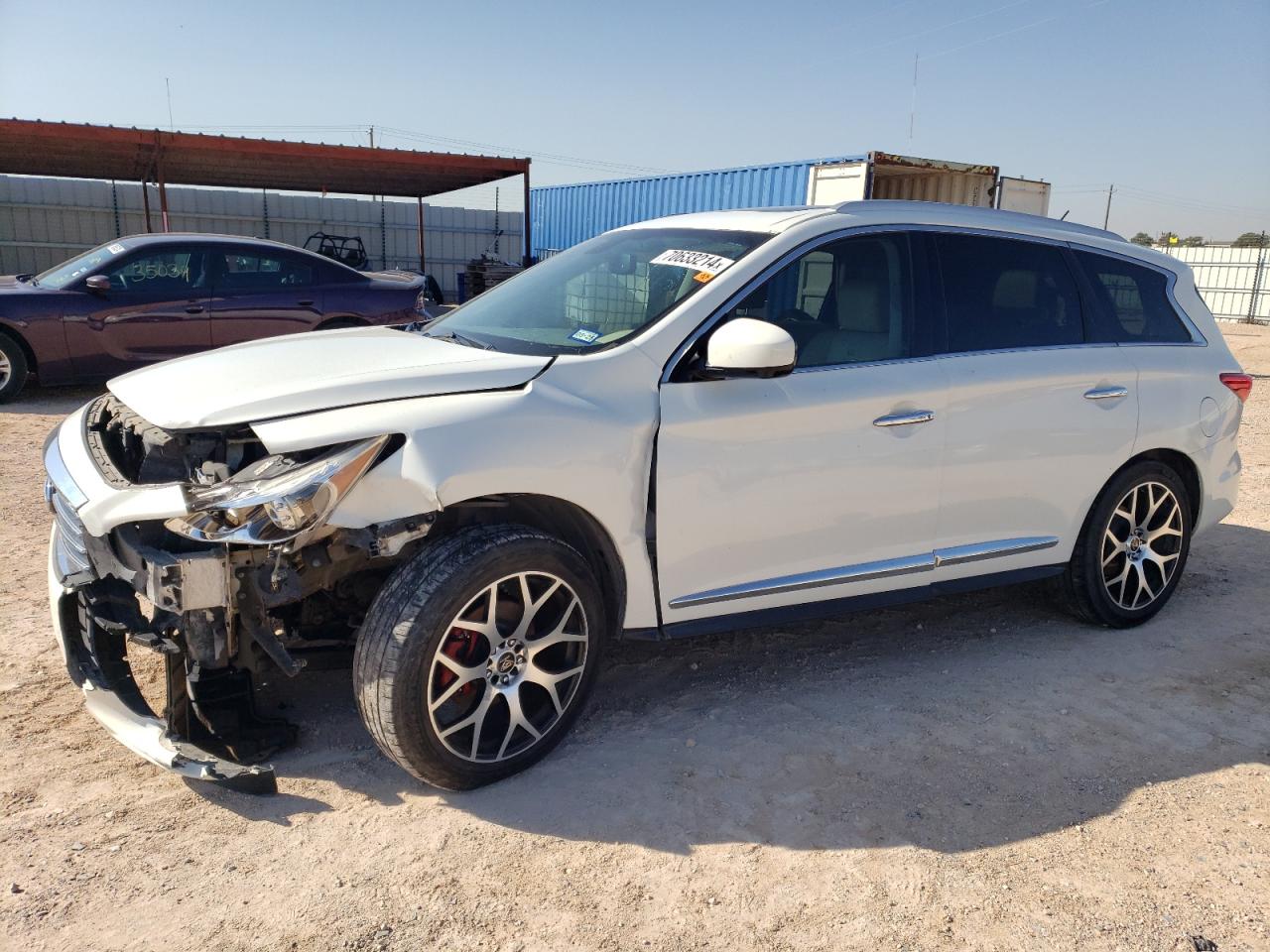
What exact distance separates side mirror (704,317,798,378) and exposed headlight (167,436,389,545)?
3.76 ft

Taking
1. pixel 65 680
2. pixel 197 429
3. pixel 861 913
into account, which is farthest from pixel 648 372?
pixel 65 680

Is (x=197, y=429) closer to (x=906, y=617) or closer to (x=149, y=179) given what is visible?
(x=906, y=617)

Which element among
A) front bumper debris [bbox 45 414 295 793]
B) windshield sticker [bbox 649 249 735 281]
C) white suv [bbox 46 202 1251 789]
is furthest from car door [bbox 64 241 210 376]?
windshield sticker [bbox 649 249 735 281]

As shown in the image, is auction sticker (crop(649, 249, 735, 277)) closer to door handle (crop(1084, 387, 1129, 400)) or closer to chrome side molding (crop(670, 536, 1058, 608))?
chrome side molding (crop(670, 536, 1058, 608))

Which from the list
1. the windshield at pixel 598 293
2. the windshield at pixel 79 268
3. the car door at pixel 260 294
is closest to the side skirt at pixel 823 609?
the windshield at pixel 598 293

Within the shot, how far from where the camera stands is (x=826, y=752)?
10.9 ft

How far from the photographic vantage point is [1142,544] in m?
4.49

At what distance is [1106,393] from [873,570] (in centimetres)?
144

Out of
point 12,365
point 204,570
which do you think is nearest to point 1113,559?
point 204,570

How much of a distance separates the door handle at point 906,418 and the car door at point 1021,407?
118mm

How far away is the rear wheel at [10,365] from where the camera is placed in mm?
8914

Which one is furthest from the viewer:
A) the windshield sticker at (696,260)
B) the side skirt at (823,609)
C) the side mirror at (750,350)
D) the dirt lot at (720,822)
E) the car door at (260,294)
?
the car door at (260,294)

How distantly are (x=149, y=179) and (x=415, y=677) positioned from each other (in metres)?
21.3

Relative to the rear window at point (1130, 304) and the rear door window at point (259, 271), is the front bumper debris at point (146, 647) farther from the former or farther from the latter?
the rear door window at point (259, 271)
